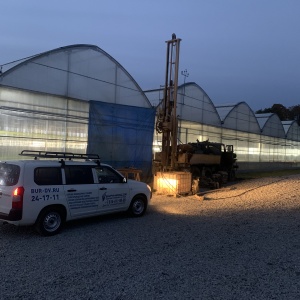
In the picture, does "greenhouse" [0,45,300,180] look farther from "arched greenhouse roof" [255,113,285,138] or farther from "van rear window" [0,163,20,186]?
"arched greenhouse roof" [255,113,285,138]

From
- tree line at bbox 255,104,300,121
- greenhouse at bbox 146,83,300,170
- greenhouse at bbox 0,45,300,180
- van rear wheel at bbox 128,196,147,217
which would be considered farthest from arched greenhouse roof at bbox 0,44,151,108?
tree line at bbox 255,104,300,121

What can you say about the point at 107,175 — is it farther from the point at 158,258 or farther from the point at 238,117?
the point at 238,117

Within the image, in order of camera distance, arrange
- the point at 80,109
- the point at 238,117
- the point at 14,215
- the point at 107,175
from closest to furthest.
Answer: the point at 14,215, the point at 107,175, the point at 80,109, the point at 238,117

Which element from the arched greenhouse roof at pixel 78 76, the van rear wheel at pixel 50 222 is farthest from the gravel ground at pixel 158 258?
the arched greenhouse roof at pixel 78 76

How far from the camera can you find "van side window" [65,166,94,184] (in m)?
8.32

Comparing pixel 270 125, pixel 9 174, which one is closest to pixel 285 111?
pixel 270 125

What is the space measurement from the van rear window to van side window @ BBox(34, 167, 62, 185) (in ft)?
1.24

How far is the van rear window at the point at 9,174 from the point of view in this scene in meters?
7.42

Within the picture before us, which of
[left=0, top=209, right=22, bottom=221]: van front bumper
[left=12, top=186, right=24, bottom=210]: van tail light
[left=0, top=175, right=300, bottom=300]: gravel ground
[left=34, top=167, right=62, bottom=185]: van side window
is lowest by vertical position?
[left=0, top=175, right=300, bottom=300]: gravel ground

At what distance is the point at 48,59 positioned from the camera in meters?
14.6

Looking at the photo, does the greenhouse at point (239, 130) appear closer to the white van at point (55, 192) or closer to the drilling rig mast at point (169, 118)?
the drilling rig mast at point (169, 118)

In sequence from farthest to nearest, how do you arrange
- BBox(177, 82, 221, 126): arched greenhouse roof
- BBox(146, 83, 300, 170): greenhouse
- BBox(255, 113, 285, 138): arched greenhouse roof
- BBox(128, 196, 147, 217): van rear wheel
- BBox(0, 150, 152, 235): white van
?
1. BBox(255, 113, 285, 138): arched greenhouse roof
2. BBox(146, 83, 300, 170): greenhouse
3. BBox(177, 82, 221, 126): arched greenhouse roof
4. BBox(128, 196, 147, 217): van rear wheel
5. BBox(0, 150, 152, 235): white van

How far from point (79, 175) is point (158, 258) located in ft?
10.6

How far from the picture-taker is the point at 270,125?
35875 millimetres
